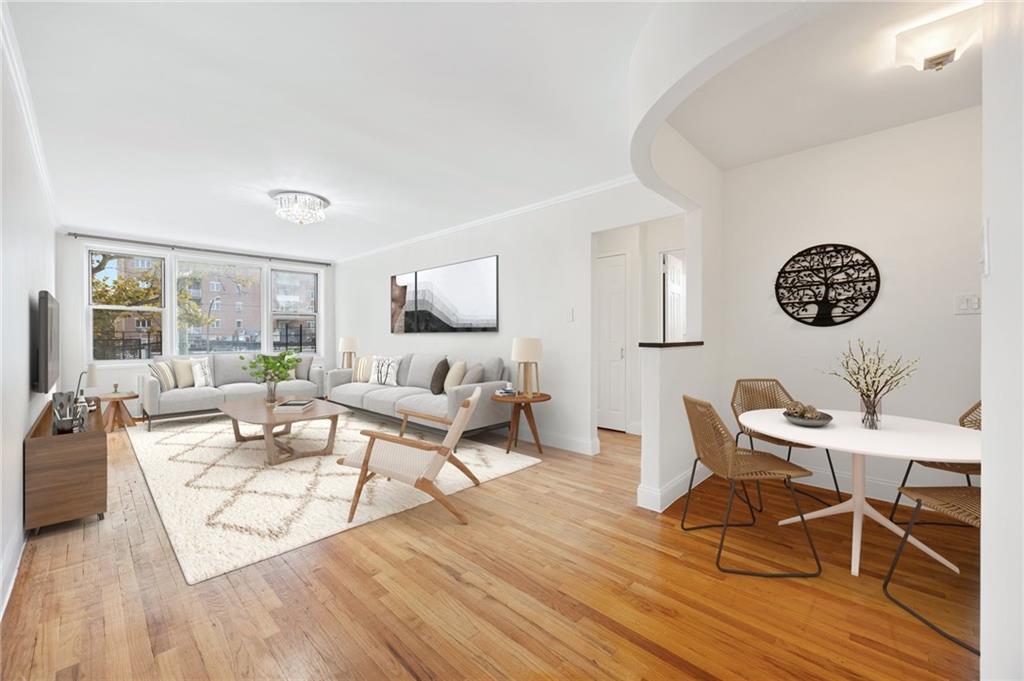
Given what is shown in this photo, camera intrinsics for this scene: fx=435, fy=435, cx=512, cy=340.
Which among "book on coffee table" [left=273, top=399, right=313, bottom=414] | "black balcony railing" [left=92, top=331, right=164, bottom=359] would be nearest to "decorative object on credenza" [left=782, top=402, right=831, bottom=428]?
"book on coffee table" [left=273, top=399, right=313, bottom=414]

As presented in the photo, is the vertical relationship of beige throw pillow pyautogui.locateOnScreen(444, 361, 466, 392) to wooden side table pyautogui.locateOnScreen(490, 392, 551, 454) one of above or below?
above

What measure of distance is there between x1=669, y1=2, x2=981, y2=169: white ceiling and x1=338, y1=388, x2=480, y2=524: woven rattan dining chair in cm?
241

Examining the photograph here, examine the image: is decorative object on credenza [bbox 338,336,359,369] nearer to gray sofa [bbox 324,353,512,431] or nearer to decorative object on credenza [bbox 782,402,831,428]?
gray sofa [bbox 324,353,512,431]

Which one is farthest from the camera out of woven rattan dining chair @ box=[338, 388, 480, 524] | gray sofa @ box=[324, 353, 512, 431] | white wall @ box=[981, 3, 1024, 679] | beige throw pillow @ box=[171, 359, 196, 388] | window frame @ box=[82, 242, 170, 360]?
window frame @ box=[82, 242, 170, 360]

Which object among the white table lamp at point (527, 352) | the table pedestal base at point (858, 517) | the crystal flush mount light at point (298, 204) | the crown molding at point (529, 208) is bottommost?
the table pedestal base at point (858, 517)

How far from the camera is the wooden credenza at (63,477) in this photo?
2492 millimetres

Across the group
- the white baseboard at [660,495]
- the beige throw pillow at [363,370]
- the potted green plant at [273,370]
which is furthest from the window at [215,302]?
the white baseboard at [660,495]

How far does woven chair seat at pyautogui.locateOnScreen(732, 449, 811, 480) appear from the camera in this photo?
88.9 inches

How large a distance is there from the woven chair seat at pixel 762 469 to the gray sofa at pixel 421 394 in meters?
2.50

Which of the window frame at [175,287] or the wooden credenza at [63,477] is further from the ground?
the window frame at [175,287]

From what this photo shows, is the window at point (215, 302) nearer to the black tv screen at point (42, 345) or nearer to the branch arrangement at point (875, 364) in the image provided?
the black tv screen at point (42, 345)

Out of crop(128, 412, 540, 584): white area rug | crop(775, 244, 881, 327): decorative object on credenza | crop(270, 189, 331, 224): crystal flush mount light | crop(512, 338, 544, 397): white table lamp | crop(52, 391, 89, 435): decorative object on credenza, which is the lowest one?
crop(128, 412, 540, 584): white area rug

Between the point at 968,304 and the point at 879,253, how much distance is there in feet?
1.90

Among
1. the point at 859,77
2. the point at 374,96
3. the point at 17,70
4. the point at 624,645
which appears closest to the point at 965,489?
the point at 624,645
